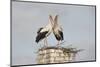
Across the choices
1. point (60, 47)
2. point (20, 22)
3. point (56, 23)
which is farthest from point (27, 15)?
point (60, 47)

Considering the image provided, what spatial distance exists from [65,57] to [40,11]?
2.13 feet

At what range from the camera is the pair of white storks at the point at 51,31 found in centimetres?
259

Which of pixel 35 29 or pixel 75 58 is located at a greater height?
pixel 35 29

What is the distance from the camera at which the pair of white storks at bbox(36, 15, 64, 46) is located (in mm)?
2590

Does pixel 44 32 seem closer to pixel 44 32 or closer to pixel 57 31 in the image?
pixel 44 32

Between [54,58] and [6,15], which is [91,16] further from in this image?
[6,15]

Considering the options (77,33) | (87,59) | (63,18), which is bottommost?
(87,59)

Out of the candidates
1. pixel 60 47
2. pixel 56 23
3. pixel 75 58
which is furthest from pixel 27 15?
pixel 75 58

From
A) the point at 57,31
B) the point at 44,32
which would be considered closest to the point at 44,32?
the point at 44,32

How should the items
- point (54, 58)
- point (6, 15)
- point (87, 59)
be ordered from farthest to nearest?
1. point (87, 59)
2. point (54, 58)
3. point (6, 15)

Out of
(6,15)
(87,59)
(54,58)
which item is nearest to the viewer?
(6,15)

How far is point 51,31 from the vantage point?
2.64m

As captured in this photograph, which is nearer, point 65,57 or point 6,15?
point 6,15

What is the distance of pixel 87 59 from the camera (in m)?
2.82
